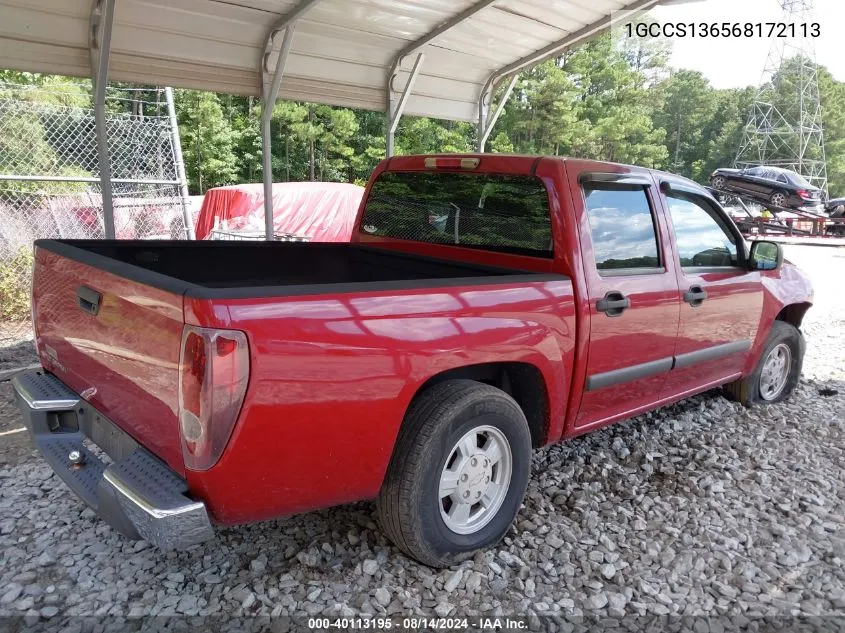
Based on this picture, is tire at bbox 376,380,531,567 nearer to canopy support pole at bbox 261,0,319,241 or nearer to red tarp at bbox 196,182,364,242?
canopy support pole at bbox 261,0,319,241

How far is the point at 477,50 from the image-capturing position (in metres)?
8.66

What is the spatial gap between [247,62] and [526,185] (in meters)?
5.31

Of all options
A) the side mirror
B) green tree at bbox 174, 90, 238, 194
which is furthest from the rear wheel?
green tree at bbox 174, 90, 238, 194

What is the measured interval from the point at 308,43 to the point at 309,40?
5cm

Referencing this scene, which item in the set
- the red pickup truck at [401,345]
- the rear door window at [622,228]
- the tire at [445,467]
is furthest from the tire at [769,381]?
the tire at [445,467]

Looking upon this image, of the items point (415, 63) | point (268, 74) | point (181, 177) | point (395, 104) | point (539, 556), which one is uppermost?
point (415, 63)

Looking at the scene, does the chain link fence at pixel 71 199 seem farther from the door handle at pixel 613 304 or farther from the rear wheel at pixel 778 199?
the rear wheel at pixel 778 199

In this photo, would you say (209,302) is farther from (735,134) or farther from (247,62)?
(735,134)

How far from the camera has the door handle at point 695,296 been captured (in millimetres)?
3729

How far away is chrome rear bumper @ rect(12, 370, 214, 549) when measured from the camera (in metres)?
2.02

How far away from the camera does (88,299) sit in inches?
100

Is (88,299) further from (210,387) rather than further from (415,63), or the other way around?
(415,63)

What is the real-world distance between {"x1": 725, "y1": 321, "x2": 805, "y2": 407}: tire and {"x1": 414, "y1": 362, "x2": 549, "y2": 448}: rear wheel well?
8.44 ft

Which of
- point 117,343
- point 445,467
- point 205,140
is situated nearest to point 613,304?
point 445,467
